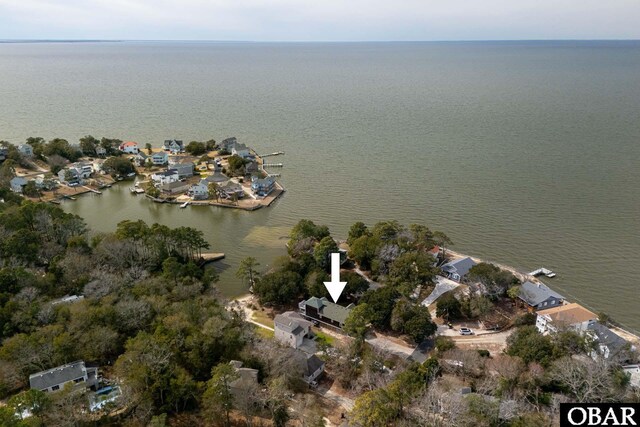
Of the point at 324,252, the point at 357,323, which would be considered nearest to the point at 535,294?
the point at 357,323

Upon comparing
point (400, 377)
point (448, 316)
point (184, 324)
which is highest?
point (184, 324)

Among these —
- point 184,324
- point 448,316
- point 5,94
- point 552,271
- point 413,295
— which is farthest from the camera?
point 5,94

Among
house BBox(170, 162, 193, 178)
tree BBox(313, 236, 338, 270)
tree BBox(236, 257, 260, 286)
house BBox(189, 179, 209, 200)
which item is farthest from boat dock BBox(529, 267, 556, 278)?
house BBox(170, 162, 193, 178)

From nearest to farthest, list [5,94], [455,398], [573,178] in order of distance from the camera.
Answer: [455,398] < [573,178] < [5,94]

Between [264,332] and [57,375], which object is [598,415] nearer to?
[264,332]

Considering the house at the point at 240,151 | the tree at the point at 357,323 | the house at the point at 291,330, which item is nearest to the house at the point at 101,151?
the house at the point at 240,151

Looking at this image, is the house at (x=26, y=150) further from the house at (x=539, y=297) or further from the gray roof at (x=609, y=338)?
the gray roof at (x=609, y=338)

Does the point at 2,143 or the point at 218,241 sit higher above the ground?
the point at 2,143

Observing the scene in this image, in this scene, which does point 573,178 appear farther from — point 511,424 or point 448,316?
point 511,424

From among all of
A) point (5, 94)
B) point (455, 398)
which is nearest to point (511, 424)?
point (455, 398)
